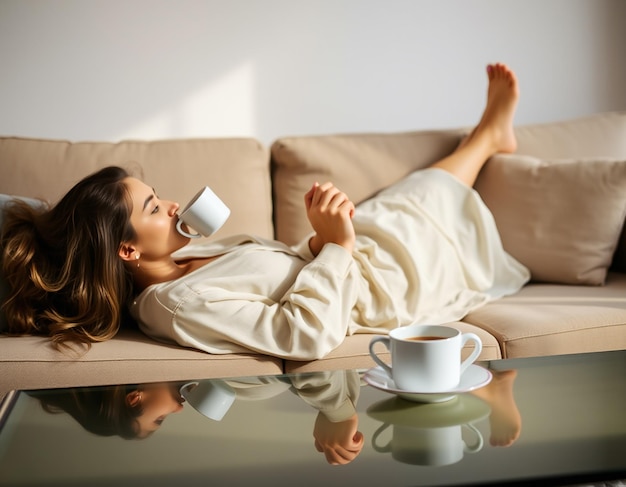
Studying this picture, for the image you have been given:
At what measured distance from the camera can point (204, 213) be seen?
5.46 ft

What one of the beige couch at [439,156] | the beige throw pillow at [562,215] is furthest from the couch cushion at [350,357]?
the beige throw pillow at [562,215]

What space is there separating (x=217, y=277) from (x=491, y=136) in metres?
1.02

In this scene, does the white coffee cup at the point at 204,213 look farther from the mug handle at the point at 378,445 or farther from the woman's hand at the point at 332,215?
the mug handle at the point at 378,445

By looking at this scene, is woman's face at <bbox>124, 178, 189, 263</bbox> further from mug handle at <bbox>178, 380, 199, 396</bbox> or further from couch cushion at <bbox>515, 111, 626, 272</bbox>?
couch cushion at <bbox>515, 111, 626, 272</bbox>

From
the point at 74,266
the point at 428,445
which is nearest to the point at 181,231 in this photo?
the point at 74,266

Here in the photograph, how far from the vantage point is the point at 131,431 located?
104 cm

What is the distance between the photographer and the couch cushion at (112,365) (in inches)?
59.0

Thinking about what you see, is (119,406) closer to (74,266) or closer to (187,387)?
(187,387)

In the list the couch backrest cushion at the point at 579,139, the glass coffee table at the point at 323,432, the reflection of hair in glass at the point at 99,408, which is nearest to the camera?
the glass coffee table at the point at 323,432

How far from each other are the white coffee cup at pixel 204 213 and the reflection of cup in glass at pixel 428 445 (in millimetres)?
783

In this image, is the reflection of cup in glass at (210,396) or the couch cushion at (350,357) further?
the couch cushion at (350,357)

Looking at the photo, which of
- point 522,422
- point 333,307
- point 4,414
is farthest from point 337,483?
point 333,307

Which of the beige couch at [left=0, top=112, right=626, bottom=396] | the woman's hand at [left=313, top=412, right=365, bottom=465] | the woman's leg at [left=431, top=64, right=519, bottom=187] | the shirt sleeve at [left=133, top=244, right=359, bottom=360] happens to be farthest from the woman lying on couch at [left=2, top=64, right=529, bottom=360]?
the woman's hand at [left=313, top=412, right=365, bottom=465]

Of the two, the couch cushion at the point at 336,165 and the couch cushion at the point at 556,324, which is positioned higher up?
the couch cushion at the point at 336,165
